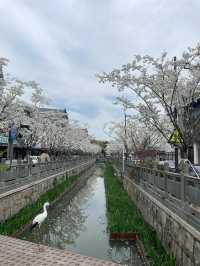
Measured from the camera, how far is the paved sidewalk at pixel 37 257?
24.8 feet

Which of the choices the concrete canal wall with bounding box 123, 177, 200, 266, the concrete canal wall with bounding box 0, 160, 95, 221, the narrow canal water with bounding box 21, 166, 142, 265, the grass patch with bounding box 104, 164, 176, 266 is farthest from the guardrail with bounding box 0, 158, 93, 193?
the concrete canal wall with bounding box 123, 177, 200, 266

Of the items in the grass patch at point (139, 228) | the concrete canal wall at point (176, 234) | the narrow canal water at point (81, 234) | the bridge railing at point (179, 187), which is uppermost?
the bridge railing at point (179, 187)

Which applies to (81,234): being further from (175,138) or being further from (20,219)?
(175,138)

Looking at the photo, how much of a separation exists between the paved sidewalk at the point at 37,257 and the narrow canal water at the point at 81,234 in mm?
2579

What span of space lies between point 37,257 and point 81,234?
679cm

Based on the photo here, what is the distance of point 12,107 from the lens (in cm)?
2511

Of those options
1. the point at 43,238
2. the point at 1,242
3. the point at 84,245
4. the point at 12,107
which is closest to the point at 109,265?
the point at 1,242

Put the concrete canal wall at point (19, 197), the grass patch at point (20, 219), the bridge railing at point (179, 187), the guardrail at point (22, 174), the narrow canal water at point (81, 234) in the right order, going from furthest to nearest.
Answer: the guardrail at point (22, 174)
the concrete canal wall at point (19, 197)
the grass patch at point (20, 219)
the narrow canal water at point (81, 234)
the bridge railing at point (179, 187)

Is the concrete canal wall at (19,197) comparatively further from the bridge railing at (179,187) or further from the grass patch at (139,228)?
the bridge railing at (179,187)

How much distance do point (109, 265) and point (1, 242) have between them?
324 cm

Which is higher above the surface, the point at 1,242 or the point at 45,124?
the point at 45,124

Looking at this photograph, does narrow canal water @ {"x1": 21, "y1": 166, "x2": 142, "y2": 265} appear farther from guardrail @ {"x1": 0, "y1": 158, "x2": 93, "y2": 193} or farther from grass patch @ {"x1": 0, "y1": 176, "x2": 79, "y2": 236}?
guardrail @ {"x1": 0, "y1": 158, "x2": 93, "y2": 193}

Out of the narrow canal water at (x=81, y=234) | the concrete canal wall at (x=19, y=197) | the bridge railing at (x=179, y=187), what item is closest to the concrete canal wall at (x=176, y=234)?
the bridge railing at (x=179, y=187)

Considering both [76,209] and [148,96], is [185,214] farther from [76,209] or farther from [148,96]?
[76,209]
